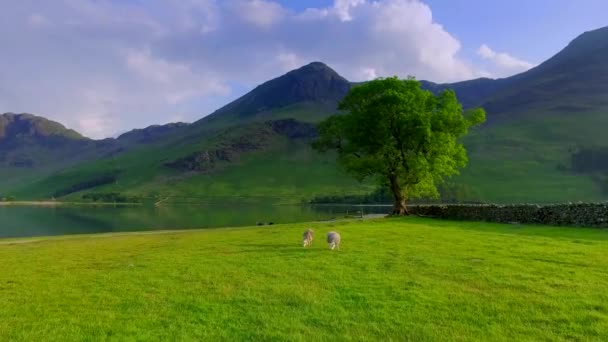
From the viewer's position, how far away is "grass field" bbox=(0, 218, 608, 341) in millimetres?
12367

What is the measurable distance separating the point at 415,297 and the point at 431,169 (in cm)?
4656

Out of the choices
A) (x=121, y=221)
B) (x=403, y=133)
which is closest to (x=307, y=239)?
(x=403, y=133)

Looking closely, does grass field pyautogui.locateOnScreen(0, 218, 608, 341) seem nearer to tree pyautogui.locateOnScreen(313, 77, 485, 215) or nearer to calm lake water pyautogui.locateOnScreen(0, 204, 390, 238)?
tree pyautogui.locateOnScreen(313, 77, 485, 215)

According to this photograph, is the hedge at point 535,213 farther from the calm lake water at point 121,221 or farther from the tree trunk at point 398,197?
the calm lake water at point 121,221

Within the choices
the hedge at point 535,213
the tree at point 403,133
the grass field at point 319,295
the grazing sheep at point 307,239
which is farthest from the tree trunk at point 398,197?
the grass field at point 319,295

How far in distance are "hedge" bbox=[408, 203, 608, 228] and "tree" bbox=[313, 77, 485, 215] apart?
572cm

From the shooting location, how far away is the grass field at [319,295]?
12.4 meters

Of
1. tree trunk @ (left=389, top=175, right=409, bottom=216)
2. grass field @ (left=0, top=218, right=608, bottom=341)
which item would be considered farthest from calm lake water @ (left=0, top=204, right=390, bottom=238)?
grass field @ (left=0, top=218, right=608, bottom=341)

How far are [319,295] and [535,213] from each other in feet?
122

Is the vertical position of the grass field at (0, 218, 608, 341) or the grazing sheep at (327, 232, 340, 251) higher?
the grazing sheep at (327, 232, 340, 251)

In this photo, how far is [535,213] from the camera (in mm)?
45219

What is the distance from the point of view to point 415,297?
15.1 meters

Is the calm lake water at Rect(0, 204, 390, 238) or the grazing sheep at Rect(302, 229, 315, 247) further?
the calm lake water at Rect(0, 204, 390, 238)

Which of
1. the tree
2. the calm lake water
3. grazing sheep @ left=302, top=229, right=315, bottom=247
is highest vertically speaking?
the tree
